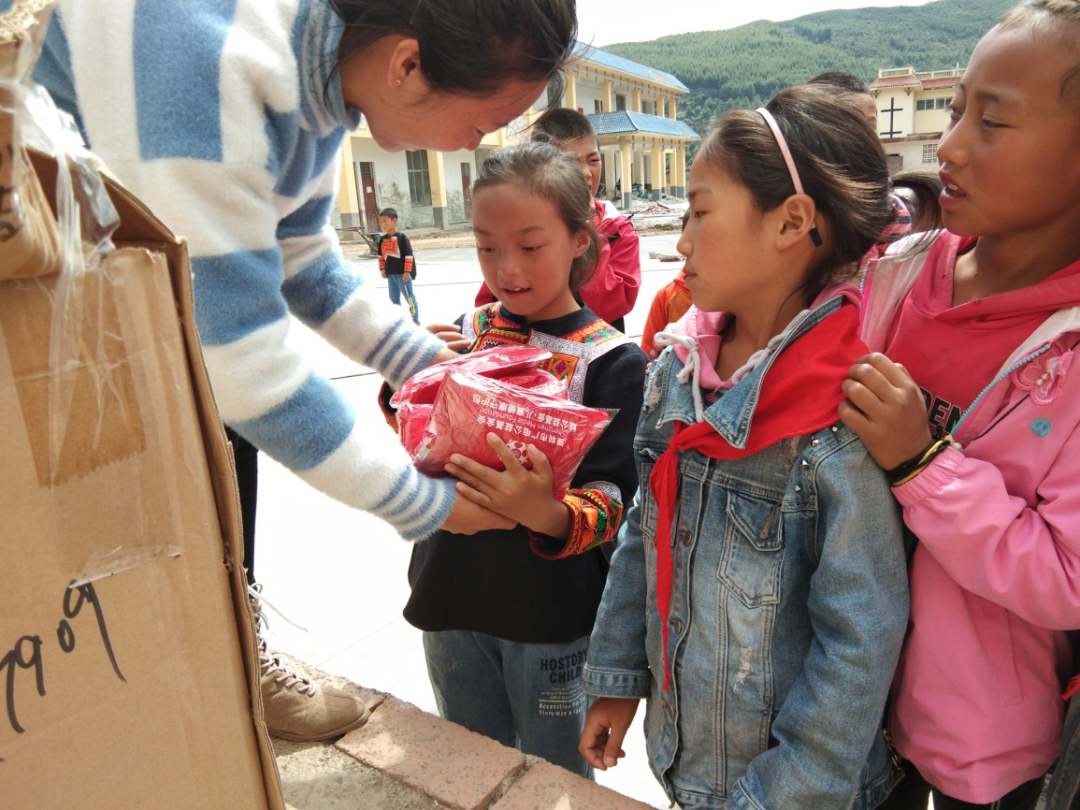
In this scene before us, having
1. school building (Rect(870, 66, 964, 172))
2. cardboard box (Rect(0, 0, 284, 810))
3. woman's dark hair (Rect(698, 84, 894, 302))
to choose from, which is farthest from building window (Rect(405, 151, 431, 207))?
cardboard box (Rect(0, 0, 284, 810))

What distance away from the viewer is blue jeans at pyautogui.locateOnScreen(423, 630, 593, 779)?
1378 mm

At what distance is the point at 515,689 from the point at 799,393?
2.74 feet

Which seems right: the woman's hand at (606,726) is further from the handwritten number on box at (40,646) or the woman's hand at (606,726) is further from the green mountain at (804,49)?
the green mountain at (804,49)

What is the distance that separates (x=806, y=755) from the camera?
95 cm

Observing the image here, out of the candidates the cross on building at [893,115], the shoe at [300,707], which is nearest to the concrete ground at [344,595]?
the shoe at [300,707]

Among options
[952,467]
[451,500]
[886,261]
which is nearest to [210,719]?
[451,500]

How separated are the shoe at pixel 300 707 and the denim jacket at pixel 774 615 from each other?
0.64 m

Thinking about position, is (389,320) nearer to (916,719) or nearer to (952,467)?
(952,467)

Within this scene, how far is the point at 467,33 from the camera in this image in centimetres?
101

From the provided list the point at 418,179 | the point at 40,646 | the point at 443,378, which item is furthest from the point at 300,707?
the point at 418,179

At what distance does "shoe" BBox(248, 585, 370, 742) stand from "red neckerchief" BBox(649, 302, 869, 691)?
80 cm

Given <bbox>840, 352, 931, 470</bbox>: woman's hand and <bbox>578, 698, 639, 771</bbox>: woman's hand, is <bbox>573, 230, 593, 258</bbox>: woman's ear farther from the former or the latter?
<bbox>578, 698, 639, 771</bbox>: woman's hand

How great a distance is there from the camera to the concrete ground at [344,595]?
2.02 m

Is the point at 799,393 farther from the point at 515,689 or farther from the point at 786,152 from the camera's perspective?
the point at 515,689
